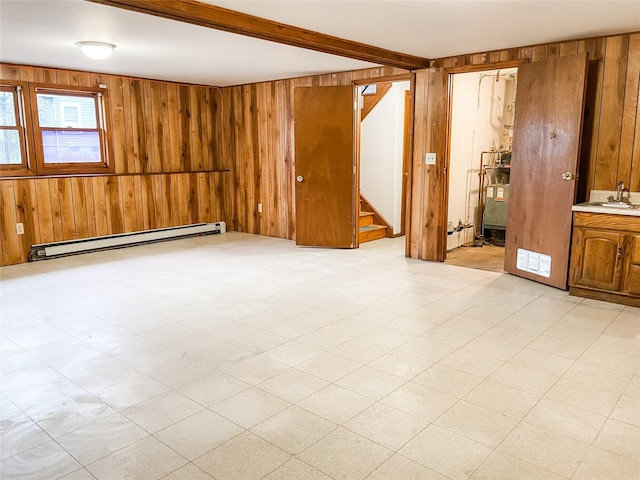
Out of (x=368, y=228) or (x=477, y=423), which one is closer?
(x=477, y=423)

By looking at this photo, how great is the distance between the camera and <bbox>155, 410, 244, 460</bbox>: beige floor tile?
2076 millimetres

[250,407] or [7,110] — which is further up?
[7,110]

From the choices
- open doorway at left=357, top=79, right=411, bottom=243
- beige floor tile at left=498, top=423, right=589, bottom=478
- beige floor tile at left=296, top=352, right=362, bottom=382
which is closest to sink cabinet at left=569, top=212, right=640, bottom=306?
beige floor tile at left=498, top=423, right=589, bottom=478

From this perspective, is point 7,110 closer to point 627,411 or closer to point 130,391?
point 130,391

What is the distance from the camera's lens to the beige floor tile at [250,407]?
7.54ft

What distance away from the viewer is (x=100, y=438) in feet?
7.08

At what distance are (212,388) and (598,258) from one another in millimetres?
3270

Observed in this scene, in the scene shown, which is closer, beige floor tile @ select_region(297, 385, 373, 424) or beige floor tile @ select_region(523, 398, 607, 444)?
beige floor tile @ select_region(523, 398, 607, 444)

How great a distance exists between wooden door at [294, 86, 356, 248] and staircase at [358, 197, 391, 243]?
1.62 feet

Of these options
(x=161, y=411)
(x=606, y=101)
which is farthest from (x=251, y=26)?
(x=606, y=101)

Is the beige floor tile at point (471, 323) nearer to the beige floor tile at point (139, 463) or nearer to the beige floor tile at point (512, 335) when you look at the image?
the beige floor tile at point (512, 335)

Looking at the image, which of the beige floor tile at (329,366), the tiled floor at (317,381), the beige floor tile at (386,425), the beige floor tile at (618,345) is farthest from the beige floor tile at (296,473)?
the beige floor tile at (618,345)

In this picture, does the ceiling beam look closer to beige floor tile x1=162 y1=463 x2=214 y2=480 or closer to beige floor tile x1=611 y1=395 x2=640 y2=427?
beige floor tile x1=162 y1=463 x2=214 y2=480

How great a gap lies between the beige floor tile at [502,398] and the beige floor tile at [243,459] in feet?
3.45
